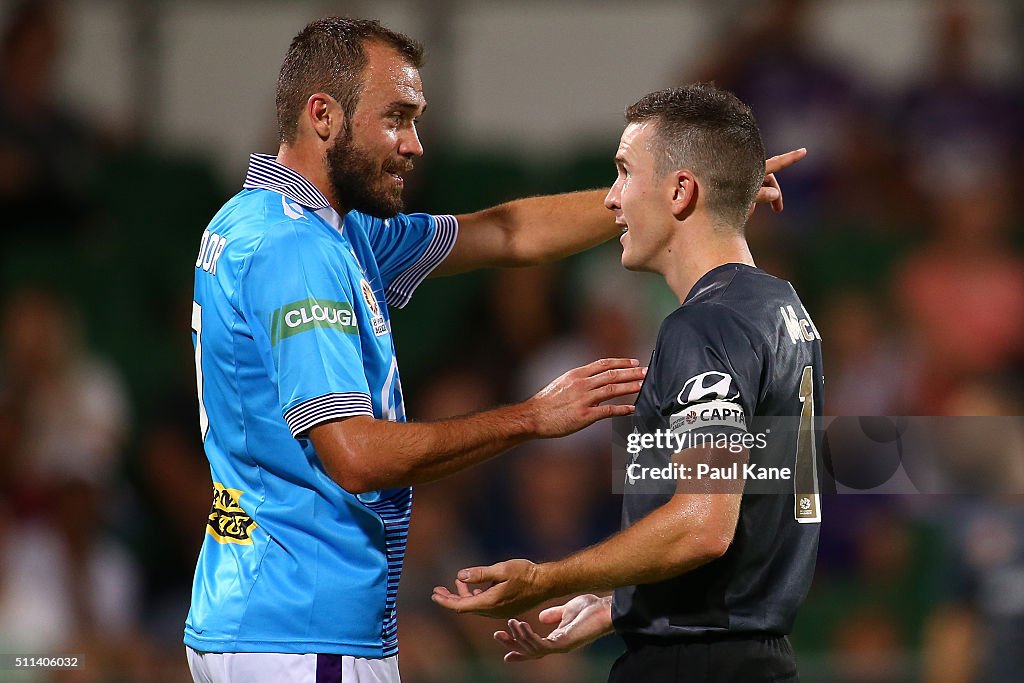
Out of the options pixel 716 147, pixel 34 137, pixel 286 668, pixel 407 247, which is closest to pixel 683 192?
pixel 716 147

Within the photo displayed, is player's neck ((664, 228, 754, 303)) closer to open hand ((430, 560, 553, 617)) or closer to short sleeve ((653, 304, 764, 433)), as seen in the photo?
short sleeve ((653, 304, 764, 433))

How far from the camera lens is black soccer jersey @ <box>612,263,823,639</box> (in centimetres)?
315

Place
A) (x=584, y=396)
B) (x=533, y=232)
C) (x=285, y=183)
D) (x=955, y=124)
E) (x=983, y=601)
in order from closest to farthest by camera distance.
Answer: (x=584, y=396) < (x=285, y=183) < (x=533, y=232) < (x=983, y=601) < (x=955, y=124)

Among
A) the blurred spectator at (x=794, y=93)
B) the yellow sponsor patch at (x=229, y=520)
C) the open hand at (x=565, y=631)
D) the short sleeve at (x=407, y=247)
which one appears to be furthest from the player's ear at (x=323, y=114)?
the blurred spectator at (x=794, y=93)

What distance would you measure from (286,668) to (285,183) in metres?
1.27

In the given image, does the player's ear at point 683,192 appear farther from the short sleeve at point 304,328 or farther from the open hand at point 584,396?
the short sleeve at point 304,328

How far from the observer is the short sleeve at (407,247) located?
4.23 meters

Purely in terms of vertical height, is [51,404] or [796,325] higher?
[796,325]

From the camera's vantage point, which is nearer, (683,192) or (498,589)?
(498,589)

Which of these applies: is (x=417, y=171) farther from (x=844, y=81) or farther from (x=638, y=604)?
(x=638, y=604)

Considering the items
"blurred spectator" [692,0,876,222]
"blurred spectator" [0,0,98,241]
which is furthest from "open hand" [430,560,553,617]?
"blurred spectator" [0,0,98,241]

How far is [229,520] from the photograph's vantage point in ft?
11.7

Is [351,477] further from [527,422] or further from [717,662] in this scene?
[717,662]

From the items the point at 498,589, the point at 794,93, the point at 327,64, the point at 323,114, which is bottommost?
the point at 498,589
